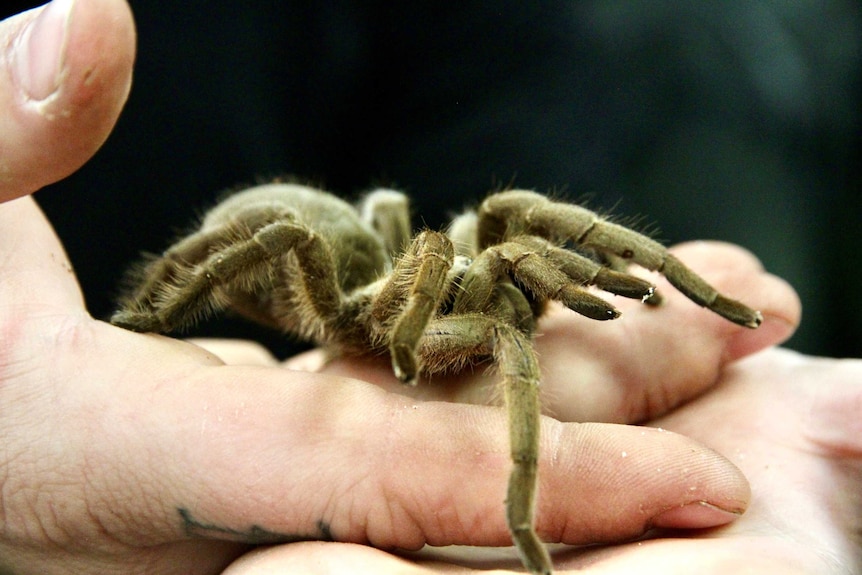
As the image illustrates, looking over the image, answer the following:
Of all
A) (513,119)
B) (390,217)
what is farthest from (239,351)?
(513,119)

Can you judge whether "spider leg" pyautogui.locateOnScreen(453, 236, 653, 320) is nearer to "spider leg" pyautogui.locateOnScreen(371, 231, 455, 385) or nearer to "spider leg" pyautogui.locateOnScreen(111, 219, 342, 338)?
"spider leg" pyautogui.locateOnScreen(371, 231, 455, 385)

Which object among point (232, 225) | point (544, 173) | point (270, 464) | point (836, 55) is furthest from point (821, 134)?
point (270, 464)

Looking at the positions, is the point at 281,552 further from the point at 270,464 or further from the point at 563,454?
the point at 563,454

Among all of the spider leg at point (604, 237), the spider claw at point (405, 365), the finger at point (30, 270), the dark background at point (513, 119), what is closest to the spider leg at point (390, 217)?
the dark background at point (513, 119)

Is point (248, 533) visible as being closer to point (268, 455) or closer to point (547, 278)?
point (268, 455)

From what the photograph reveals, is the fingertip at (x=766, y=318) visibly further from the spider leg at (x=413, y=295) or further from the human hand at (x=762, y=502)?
the spider leg at (x=413, y=295)
